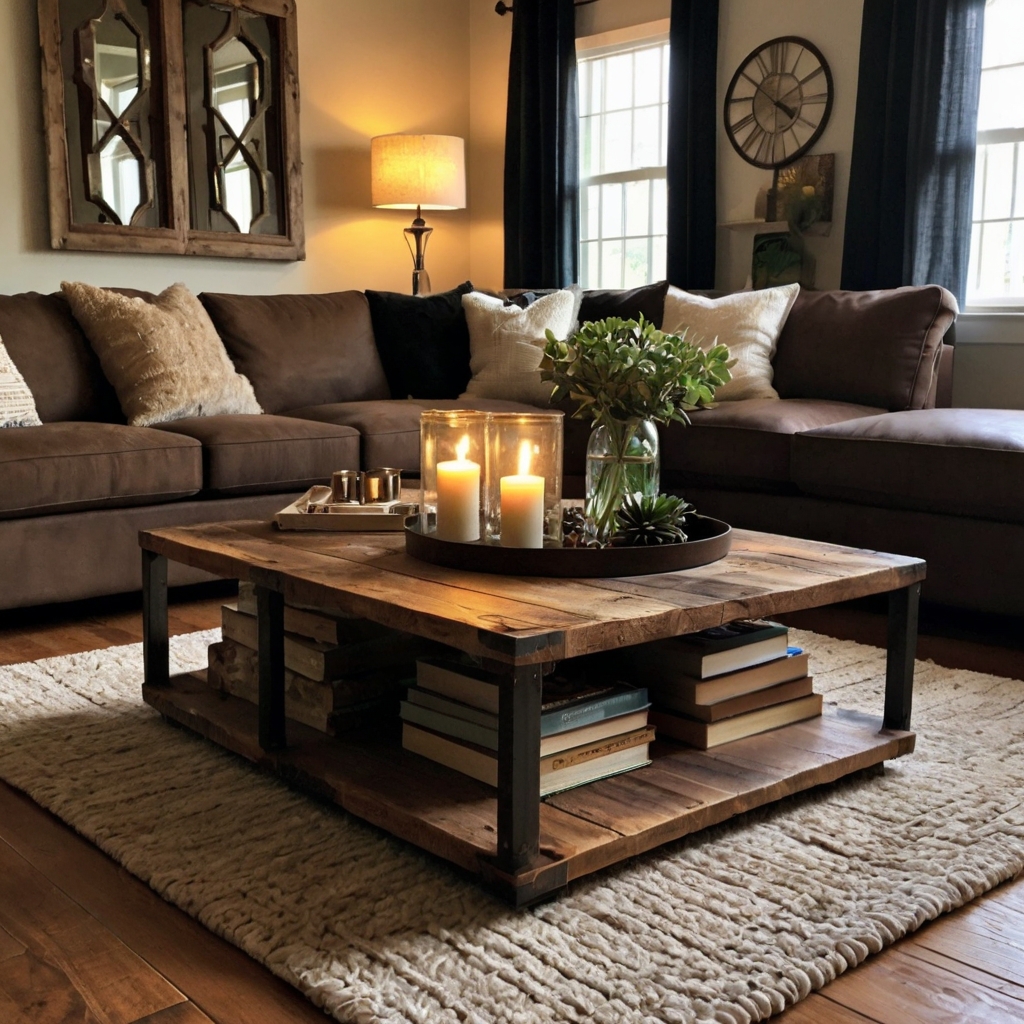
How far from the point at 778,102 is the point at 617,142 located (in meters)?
0.98

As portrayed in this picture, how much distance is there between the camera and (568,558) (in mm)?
1721

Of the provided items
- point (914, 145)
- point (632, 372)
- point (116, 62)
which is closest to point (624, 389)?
point (632, 372)

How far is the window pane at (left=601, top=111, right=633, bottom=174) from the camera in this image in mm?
5506

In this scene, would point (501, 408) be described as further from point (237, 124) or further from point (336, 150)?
point (336, 150)

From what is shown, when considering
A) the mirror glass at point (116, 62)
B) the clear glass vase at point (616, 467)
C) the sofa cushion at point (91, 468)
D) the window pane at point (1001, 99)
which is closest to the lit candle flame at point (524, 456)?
the clear glass vase at point (616, 467)

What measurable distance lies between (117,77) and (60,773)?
3.56 meters

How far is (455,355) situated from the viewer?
443 centimetres

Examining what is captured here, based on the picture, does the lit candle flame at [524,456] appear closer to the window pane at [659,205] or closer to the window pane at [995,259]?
the window pane at [995,259]

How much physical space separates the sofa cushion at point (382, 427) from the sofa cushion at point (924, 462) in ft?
3.23

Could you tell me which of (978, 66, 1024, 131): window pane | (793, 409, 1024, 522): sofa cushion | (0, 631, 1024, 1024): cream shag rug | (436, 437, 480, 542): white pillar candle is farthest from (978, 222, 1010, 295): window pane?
(436, 437, 480, 542): white pillar candle

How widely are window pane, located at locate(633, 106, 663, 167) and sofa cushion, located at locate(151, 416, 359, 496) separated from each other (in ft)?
8.48

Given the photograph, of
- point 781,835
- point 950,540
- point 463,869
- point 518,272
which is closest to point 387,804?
point 463,869

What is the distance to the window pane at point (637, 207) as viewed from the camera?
215 inches

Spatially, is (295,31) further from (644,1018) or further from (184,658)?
(644,1018)
